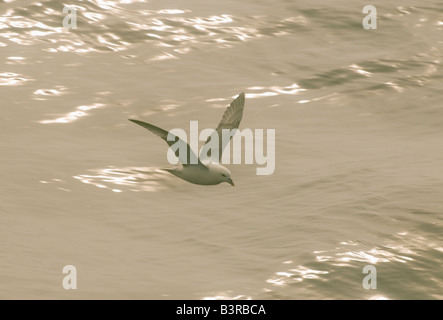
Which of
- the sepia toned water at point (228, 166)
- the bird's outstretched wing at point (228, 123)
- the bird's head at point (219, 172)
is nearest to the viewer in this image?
the sepia toned water at point (228, 166)

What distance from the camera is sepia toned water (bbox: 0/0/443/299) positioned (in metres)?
10.4

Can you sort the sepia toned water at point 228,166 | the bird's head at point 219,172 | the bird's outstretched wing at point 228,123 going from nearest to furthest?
the sepia toned water at point 228,166, the bird's head at point 219,172, the bird's outstretched wing at point 228,123

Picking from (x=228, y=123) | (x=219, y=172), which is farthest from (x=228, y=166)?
(x=219, y=172)

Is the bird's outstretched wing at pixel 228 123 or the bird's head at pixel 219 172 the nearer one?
the bird's head at pixel 219 172

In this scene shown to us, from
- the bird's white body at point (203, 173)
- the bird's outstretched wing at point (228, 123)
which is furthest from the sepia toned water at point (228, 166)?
the bird's outstretched wing at point (228, 123)

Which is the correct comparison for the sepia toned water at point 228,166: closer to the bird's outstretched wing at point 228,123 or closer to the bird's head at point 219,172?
the bird's head at point 219,172

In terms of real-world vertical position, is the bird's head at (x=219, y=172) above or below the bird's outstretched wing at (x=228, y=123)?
below

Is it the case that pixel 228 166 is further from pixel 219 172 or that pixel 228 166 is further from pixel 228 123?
pixel 219 172

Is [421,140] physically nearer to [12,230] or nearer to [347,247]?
[347,247]

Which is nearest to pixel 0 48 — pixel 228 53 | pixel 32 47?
pixel 32 47

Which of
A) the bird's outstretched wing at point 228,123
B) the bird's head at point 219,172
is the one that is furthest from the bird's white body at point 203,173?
the bird's outstretched wing at point 228,123

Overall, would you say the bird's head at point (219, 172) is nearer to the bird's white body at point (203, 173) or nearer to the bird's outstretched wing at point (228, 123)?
the bird's white body at point (203, 173)

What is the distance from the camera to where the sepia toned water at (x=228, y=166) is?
1042 centimetres

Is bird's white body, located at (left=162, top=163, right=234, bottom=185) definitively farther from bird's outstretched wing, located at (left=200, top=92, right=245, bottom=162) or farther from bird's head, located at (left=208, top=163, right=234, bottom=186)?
bird's outstretched wing, located at (left=200, top=92, right=245, bottom=162)
